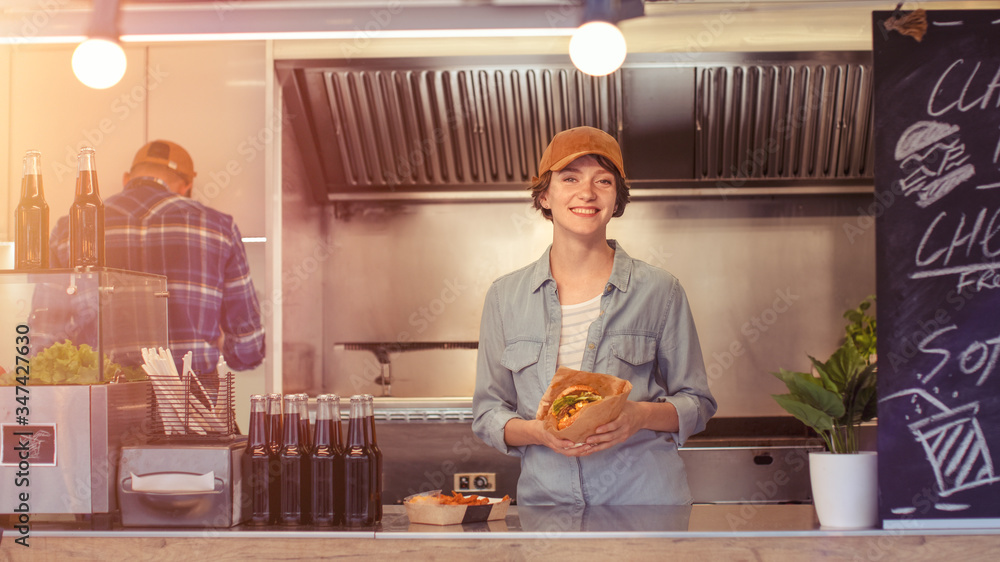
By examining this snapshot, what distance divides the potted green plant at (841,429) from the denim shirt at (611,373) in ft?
1.02

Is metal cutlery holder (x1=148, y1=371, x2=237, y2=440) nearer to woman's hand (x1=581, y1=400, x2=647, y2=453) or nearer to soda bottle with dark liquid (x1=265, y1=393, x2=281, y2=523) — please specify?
soda bottle with dark liquid (x1=265, y1=393, x2=281, y2=523)

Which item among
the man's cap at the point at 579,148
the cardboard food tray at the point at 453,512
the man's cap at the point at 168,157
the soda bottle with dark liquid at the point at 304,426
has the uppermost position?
the man's cap at the point at 168,157

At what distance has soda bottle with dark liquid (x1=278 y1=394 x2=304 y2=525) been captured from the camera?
179cm

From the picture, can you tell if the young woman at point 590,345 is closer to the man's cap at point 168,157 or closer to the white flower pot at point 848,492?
the white flower pot at point 848,492

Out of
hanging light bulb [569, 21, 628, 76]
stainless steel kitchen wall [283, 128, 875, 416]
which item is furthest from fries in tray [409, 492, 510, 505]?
stainless steel kitchen wall [283, 128, 875, 416]

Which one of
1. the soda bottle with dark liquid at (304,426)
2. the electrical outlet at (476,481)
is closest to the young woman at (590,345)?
the soda bottle with dark liquid at (304,426)

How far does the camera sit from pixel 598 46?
2338 millimetres

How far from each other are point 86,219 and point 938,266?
1866mm

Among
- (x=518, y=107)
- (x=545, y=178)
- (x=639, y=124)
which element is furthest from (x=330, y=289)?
(x=545, y=178)

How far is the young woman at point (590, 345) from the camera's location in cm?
212

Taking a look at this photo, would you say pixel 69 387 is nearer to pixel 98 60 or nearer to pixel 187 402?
pixel 187 402

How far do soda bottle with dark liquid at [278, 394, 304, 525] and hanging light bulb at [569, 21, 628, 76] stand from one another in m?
1.23

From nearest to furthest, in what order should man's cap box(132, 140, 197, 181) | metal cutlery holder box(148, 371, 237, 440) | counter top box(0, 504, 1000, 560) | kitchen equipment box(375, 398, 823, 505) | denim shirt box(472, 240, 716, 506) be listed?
counter top box(0, 504, 1000, 560), metal cutlery holder box(148, 371, 237, 440), denim shirt box(472, 240, 716, 506), kitchen equipment box(375, 398, 823, 505), man's cap box(132, 140, 197, 181)

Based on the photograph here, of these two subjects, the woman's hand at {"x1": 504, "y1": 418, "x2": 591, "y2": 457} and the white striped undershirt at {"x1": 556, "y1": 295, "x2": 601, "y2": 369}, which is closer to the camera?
the woman's hand at {"x1": 504, "y1": 418, "x2": 591, "y2": 457}
